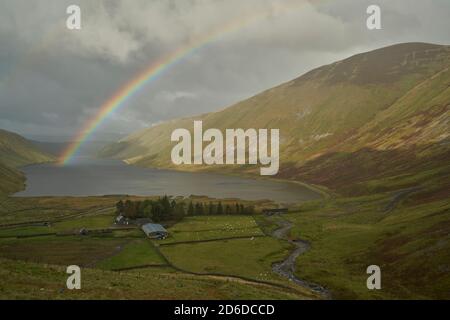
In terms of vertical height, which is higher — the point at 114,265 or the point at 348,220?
the point at 348,220

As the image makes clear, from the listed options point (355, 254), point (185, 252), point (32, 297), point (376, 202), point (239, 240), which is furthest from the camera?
point (376, 202)

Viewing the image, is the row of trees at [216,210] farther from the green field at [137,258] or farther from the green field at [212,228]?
the green field at [137,258]

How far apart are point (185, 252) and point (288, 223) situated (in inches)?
2258

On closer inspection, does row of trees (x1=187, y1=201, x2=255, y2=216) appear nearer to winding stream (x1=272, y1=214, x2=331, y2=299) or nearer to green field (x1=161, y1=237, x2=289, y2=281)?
winding stream (x1=272, y1=214, x2=331, y2=299)

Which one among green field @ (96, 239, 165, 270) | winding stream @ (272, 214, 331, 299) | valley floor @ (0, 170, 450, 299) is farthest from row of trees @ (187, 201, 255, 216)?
green field @ (96, 239, 165, 270)

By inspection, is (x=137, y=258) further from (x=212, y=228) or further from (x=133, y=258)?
(x=212, y=228)

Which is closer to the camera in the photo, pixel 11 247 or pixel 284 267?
pixel 284 267

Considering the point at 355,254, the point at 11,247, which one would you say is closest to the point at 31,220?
the point at 11,247

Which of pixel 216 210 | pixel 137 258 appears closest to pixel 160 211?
pixel 216 210

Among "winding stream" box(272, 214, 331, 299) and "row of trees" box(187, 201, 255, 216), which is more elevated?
"row of trees" box(187, 201, 255, 216)

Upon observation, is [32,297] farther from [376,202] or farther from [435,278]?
[376,202]

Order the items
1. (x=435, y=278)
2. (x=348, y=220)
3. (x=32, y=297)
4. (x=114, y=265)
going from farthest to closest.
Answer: (x=348, y=220) < (x=114, y=265) < (x=435, y=278) < (x=32, y=297)
